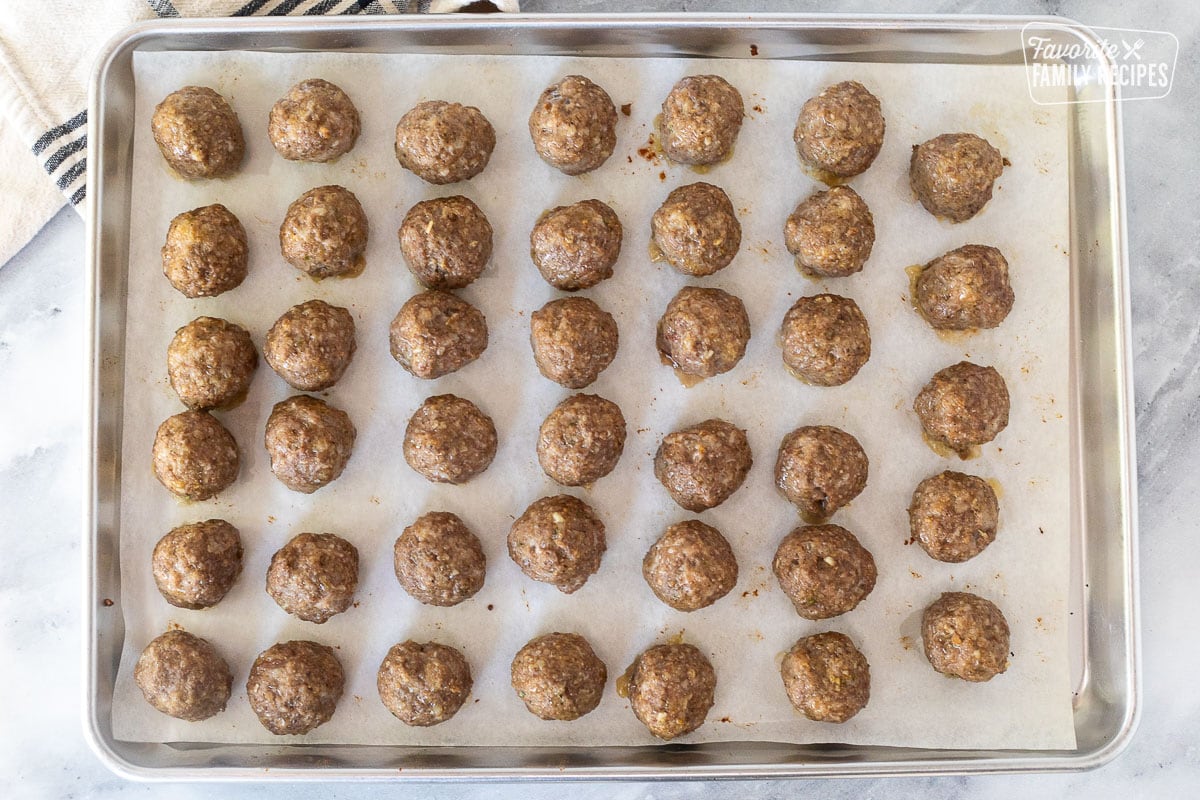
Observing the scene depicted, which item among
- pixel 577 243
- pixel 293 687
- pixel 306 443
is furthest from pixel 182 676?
pixel 577 243

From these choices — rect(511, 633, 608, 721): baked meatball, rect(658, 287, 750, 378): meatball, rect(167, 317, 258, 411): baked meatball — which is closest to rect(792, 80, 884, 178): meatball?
rect(658, 287, 750, 378): meatball

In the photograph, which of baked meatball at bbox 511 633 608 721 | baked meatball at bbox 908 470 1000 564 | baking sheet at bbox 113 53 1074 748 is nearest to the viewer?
baked meatball at bbox 511 633 608 721

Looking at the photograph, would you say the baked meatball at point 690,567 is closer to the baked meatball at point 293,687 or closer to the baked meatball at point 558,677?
the baked meatball at point 558,677

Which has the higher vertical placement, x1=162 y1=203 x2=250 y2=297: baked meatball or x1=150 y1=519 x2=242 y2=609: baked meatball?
x1=162 y1=203 x2=250 y2=297: baked meatball

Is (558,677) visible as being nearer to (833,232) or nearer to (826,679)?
(826,679)

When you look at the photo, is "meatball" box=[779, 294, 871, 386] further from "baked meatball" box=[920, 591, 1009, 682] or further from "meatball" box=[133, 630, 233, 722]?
"meatball" box=[133, 630, 233, 722]

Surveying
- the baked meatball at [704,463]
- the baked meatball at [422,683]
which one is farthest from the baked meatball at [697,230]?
the baked meatball at [422,683]
